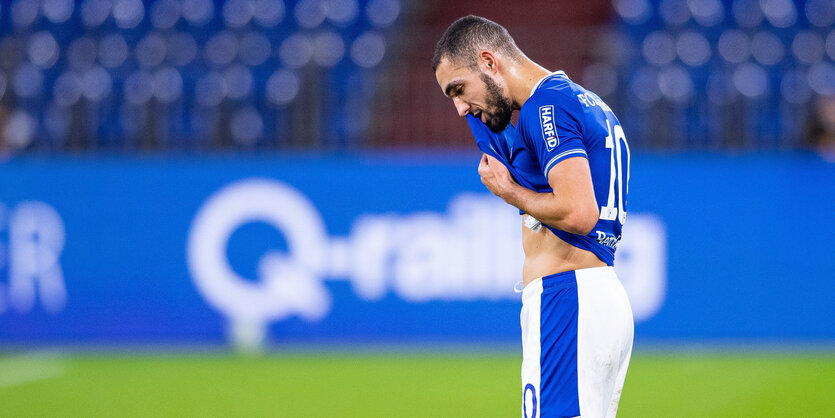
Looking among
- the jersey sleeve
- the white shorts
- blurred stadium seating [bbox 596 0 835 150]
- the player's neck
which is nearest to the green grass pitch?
blurred stadium seating [bbox 596 0 835 150]

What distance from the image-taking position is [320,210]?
9.59m

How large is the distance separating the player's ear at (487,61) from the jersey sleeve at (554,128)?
29cm

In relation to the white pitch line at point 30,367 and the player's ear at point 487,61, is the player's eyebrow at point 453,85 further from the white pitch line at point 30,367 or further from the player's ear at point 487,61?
the white pitch line at point 30,367

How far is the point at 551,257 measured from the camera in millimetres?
3609

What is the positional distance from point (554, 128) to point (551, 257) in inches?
21.4

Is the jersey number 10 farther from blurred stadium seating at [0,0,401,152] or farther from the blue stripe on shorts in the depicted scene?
blurred stadium seating at [0,0,401,152]

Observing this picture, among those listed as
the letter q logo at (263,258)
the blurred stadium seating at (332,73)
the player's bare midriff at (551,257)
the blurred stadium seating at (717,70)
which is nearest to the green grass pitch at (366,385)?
the letter q logo at (263,258)

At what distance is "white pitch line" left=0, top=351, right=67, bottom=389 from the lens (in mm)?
7895

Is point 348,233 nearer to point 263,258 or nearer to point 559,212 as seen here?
point 263,258

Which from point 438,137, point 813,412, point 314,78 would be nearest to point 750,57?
point 438,137

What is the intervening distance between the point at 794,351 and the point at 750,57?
14.6 feet

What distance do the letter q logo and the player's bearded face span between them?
596cm

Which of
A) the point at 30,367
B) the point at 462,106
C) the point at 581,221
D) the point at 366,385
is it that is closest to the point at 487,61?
the point at 462,106

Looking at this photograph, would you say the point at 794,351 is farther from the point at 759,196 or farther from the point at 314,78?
the point at 314,78
